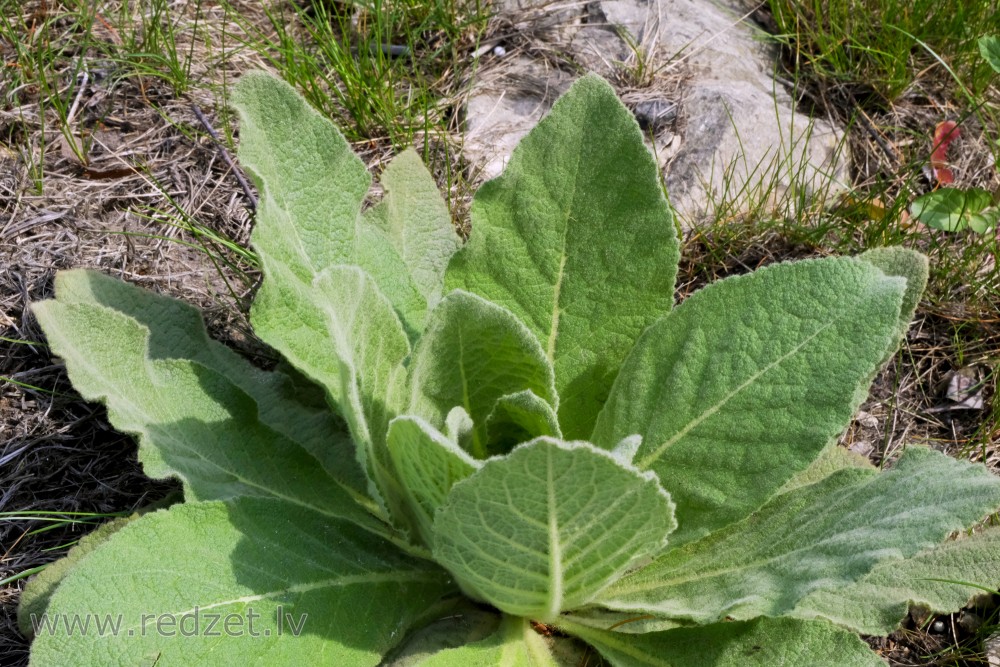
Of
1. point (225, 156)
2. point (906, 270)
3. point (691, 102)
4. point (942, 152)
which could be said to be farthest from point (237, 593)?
point (942, 152)

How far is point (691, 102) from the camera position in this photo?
306 cm

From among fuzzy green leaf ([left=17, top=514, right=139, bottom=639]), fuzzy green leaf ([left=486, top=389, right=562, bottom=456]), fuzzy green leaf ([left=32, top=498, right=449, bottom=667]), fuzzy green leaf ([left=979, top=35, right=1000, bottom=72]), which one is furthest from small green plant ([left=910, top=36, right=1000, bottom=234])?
fuzzy green leaf ([left=17, top=514, right=139, bottom=639])

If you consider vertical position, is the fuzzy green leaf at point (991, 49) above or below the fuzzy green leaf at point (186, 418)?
above

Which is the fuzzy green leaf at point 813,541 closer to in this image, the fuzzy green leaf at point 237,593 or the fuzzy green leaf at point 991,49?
the fuzzy green leaf at point 237,593

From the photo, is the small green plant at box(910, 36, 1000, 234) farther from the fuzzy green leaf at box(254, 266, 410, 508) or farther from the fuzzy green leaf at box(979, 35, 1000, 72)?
the fuzzy green leaf at box(254, 266, 410, 508)

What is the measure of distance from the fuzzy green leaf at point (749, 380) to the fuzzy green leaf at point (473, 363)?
0.68ft

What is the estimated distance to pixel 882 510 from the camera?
1.57 meters

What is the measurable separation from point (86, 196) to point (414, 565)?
1.53m

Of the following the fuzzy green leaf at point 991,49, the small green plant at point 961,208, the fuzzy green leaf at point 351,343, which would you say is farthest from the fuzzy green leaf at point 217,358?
the fuzzy green leaf at point 991,49

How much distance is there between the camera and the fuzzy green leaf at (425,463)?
145 centimetres

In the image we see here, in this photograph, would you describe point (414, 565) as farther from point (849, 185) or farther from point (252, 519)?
point (849, 185)

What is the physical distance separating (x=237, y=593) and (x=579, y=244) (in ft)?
3.04

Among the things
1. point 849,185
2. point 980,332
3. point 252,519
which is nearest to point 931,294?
point 980,332

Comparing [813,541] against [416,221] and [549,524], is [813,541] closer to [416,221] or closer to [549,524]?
[549,524]
